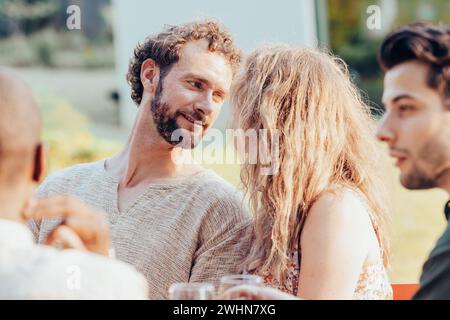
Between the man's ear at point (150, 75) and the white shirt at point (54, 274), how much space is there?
1459mm

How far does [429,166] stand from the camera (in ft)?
5.74

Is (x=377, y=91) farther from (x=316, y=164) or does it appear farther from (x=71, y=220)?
(x=71, y=220)

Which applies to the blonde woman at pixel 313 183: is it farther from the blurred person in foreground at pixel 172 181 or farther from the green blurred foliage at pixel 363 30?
the green blurred foliage at pixel 363 30

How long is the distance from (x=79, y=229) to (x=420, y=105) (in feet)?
2.55

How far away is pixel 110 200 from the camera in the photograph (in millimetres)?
2666

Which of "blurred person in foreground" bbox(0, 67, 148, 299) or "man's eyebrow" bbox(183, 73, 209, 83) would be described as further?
"man's eyebrow" bbox(183, 73, 209, 83)

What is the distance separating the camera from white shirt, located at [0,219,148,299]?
140 centimetres

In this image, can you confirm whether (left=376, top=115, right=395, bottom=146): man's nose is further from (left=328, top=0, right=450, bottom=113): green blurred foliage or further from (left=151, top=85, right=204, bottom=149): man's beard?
(left=328, top=0, right=450, bottom=113): green blurred foliage

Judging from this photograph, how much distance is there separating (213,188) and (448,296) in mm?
1086

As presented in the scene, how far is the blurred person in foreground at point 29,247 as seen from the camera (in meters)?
1.40

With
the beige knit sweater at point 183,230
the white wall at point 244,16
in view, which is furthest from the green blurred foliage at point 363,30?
the beige knit sweater at point 183,230

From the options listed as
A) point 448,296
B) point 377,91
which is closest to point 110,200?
point 448,296

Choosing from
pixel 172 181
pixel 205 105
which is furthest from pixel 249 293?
pixel 205 105

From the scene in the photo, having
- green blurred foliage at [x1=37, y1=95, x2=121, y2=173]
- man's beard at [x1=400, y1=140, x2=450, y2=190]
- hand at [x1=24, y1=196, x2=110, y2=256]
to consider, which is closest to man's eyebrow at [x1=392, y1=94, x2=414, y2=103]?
man's beard at [x1=400, y1=140, x2=450, y2=190]
